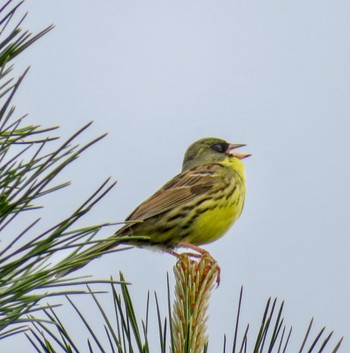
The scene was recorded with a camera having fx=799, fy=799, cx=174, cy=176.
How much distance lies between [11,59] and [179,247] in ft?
14.4

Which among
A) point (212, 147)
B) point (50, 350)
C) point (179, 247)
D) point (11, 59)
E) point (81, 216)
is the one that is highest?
point (212, 147)

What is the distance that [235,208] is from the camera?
263 inches

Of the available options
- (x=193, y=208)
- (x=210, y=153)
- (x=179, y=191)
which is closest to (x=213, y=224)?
(x=193, y=208)

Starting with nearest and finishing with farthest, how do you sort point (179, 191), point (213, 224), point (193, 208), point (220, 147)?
point (213, 224) < point (193, 208) < point (179, 191) < point (220, 147)

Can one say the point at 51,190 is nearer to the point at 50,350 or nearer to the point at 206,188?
the point at 50,350

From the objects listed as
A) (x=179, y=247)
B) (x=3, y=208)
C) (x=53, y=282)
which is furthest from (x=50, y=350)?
(x=179, y=247)

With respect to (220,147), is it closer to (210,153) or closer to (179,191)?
(210,153)

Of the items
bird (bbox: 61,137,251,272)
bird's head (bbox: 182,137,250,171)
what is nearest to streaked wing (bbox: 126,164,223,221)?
bird (bbox: 61,137,251,272)

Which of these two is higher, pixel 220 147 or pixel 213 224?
pixel 220 147

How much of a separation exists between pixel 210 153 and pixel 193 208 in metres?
1.36

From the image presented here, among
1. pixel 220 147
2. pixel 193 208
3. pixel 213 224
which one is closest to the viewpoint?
pixel 213 224

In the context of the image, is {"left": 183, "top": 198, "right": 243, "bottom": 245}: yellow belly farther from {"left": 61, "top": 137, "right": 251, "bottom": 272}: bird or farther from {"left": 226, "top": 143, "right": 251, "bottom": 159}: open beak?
{"left": 226, "top": 143, "right": 251, "bottom": 159}: open beak

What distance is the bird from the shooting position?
6359 millimetres

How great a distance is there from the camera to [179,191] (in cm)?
700
